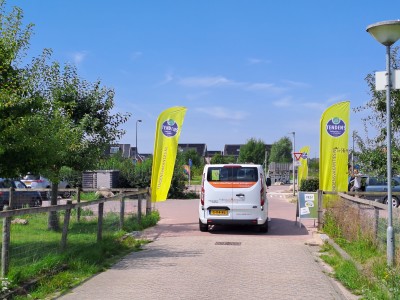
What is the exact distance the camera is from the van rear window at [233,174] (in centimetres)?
1435

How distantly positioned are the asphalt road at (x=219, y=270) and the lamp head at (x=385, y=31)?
3813 millimetres

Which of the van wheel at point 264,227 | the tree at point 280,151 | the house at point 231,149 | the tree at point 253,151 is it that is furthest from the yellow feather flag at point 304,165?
the house at point 231,149

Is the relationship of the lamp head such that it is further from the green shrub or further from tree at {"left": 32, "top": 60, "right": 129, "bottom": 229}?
the green shrub

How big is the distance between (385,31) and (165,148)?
10.9m

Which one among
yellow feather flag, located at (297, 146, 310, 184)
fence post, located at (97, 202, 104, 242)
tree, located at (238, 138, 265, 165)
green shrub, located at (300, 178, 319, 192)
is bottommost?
fence post, located at (97, 202, 104, 242)

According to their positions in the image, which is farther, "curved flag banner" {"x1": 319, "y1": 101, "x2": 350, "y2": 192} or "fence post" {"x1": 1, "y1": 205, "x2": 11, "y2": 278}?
"curved flag banner" {"x1": 319, "y1": 101, "x2": 350, "y2": 192}

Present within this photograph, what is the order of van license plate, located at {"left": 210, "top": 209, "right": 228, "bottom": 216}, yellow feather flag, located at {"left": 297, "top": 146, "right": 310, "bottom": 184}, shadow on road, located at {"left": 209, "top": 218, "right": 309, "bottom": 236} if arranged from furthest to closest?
yellow feather flag, located at {"left": 297, "top": 146, "right": 310, "bottom": 184} < shadow on road, located at {"left": 209, "top": 218, "right": 309, "bottom": 236} < van license plate, located at {"left": 210, "top": 209, "right": 228, "bottom": 216}

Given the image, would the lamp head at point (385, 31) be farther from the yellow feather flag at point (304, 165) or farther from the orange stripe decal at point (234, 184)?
the yellow feather flag at point (304, 165)

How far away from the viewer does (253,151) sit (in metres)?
101

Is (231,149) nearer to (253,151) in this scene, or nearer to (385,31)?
(253,151)

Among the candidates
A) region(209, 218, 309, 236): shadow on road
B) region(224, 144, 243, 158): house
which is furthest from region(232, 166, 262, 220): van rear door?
region(224, 144, 243, 158): house

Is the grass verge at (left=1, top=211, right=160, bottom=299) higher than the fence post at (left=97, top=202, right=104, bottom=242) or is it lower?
lower

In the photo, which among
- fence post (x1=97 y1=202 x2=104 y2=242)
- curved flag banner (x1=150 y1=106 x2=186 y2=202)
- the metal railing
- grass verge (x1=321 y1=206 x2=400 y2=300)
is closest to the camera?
grass verge (x1=321 y1=206 x2=400 y2=300)

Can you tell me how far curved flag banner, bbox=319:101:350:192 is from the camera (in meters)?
15.8
